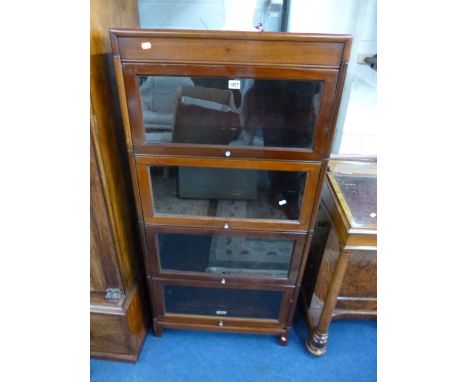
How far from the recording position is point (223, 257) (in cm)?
106

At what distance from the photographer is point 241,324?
3.82ft

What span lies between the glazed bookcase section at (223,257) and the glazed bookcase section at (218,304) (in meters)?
0.06

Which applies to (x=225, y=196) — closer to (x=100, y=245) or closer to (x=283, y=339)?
(x=100, y=245)

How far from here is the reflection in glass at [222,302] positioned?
111cm

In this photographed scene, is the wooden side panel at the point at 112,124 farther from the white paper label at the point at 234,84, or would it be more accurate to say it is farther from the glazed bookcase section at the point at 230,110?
the white paper label at the point at 234,84

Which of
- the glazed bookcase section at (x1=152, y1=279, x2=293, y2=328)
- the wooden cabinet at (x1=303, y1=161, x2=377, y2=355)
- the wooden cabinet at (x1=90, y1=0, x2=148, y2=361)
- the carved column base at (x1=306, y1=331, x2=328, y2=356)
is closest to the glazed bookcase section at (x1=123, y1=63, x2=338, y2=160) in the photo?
the wooden cabinet at (x1=90, y1=0, x2=148, y2=361)

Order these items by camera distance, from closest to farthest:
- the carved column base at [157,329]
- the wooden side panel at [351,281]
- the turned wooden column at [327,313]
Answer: the turned wooden column at [327,313] < the wooden side panel at [351,281] < the carved column base at [157,329]

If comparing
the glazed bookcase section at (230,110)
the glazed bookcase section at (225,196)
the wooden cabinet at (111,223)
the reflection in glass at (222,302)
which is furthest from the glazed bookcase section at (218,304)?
the glazed bookcase section at (230,110)

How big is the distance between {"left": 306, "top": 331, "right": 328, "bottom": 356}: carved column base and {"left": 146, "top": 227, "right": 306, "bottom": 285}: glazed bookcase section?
0.29 meters

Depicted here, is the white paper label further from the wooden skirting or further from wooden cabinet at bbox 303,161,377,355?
the wooden skirting

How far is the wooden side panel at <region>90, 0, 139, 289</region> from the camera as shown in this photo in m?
0.75

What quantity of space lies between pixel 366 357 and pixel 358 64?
112cm
